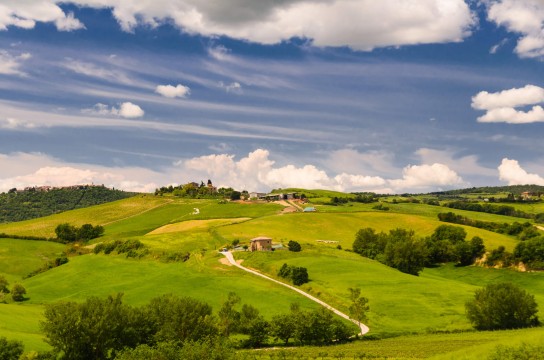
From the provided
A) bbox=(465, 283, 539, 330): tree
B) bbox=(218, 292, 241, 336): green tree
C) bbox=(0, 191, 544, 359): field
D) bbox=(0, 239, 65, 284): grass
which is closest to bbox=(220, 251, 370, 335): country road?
bbox=(0, 191, 544, 359): field

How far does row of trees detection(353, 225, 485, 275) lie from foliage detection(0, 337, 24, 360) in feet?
378

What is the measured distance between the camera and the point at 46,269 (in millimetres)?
158250

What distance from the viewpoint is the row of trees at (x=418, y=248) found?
504 feet

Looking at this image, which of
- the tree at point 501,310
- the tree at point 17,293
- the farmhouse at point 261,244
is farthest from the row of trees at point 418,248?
the tree at point 17,293

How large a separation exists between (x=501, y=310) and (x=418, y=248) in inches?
2521

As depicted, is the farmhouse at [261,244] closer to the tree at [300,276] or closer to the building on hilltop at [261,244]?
the building on hilltop at [261,244]

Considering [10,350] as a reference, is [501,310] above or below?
below

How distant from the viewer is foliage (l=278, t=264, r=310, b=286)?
393 feet

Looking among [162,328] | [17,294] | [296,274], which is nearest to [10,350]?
[162,328]

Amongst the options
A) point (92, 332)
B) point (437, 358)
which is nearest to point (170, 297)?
point (92, 332)

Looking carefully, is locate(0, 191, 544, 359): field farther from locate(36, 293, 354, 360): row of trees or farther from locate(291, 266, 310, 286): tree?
locate(36, 293, 354, 360): row of trees

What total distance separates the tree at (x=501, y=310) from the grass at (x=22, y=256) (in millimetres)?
135481

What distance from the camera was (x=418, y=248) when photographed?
156 metres

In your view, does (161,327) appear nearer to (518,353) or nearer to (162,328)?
(162,328)
